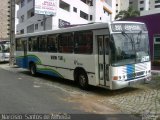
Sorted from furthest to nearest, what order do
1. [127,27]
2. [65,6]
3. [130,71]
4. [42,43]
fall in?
[65,6], [42,43], [127,27], [130,71]

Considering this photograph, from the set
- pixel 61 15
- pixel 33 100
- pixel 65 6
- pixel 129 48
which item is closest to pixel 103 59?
pixel 129 48

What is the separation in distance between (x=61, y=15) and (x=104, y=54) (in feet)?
117

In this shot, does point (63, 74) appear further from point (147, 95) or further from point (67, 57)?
point (147, 95)

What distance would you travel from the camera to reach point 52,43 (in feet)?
49.5

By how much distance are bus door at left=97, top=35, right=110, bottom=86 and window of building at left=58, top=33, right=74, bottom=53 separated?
2037mm

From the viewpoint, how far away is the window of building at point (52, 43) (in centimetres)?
1473

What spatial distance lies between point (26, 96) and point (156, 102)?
475 cm

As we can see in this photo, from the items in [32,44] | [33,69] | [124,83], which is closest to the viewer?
[124,83]

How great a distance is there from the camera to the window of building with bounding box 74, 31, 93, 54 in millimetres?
12016

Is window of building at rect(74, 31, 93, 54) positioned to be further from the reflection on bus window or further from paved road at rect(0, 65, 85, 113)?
paved road at rect(0, 65, 85, 113)

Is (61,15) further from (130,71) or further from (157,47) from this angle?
(130,71)

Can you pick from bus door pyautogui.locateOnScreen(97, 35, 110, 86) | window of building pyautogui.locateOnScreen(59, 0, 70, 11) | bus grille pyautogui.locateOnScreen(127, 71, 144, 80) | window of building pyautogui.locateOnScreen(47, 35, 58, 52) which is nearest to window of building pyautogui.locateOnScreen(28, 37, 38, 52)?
window of building pyautogui.locateOnScreen(47, 35, 58, 52)

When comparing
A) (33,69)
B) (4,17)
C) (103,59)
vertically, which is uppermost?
(4,17)

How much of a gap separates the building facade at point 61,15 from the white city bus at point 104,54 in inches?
973
